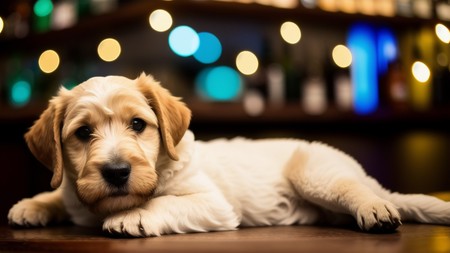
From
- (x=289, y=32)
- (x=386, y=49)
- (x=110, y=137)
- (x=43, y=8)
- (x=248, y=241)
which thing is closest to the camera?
(x=248, y=241)

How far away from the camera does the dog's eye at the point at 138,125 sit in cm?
194

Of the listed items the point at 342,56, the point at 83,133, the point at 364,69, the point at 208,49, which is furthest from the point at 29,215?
the point at 342,56

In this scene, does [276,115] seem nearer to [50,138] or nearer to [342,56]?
[342,56]

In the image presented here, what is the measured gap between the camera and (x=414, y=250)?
1.40 metres

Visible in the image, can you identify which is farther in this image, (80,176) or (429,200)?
(429,200)

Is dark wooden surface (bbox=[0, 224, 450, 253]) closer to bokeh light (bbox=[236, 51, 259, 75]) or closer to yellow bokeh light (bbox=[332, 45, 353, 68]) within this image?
bokeh light (bbox=[236, 51, 259, 75])

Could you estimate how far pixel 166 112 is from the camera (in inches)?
79.4

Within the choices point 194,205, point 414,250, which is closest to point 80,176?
Answer: point 194,205

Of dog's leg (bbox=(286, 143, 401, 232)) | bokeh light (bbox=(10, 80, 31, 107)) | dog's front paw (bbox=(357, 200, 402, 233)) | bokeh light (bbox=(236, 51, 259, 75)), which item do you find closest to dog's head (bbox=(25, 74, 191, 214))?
dog's leg (bbox=(286, 143, 401, 232))

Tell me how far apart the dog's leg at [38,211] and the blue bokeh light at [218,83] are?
1.97 m

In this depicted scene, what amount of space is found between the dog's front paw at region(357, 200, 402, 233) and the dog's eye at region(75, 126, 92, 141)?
1089 millimetres

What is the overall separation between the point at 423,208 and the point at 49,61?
391cm

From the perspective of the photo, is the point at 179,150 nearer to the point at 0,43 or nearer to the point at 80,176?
the point at 80,176

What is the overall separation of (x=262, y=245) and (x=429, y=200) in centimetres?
92
